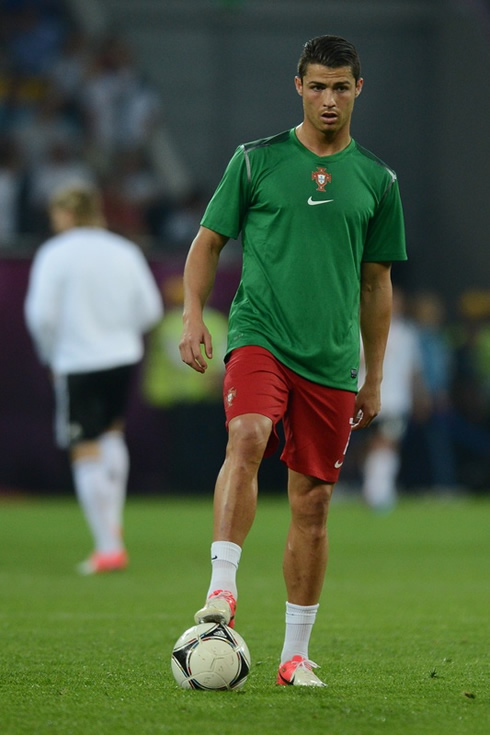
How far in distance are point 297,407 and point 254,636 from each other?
159cm

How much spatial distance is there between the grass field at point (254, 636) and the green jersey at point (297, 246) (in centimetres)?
112

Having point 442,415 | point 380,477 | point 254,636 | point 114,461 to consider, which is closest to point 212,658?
point 254,636

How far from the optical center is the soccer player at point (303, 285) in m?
4.95

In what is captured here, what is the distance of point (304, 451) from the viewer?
499 cm

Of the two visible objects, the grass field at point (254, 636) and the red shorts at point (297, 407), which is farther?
the red shorts at point (297, 407)

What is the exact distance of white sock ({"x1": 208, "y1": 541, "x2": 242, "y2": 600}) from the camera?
15.0ft

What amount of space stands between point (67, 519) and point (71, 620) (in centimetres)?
694

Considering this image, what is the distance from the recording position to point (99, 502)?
9383 mm

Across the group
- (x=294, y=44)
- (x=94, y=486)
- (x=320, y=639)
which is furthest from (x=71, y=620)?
(x=294, y=44)

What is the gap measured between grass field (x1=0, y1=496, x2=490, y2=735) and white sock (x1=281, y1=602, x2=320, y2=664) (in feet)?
0.44

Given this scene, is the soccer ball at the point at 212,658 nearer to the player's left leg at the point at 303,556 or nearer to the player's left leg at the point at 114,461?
the player's left leg at the point at 303,556

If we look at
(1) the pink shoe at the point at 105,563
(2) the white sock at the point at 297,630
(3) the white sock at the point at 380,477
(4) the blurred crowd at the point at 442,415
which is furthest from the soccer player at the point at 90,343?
(4) the blurred crowd at the point at 442,415

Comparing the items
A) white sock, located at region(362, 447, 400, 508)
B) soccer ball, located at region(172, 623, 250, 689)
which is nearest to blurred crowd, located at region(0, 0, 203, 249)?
white sock, located at region(362, 447, 400, 508)

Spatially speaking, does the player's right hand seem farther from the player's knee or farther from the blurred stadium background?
the blurred stadium background
